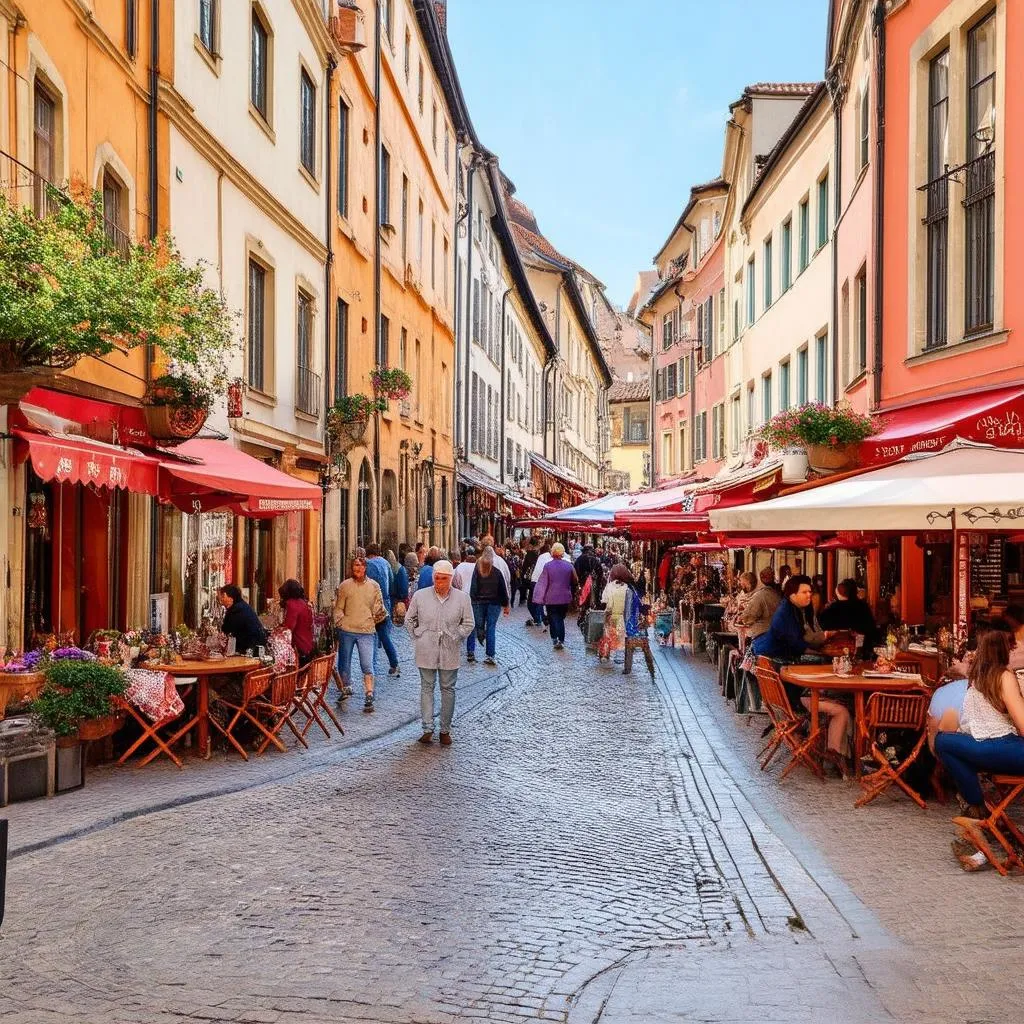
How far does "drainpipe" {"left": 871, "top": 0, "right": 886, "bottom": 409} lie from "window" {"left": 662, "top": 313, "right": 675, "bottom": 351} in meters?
29.7

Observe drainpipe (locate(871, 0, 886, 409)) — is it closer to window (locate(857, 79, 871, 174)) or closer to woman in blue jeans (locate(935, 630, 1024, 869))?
window (locate(857, 79, 871, 174))

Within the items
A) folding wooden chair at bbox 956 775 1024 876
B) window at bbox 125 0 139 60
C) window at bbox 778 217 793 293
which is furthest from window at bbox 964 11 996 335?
window at bbox 778 217 793 293

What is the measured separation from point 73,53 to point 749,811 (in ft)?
28.7

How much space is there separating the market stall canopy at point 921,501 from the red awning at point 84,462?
4.96m

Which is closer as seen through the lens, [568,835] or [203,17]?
[568,835]

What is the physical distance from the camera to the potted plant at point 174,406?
12477 mm

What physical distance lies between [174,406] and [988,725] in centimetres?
796

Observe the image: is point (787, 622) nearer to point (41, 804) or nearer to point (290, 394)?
point (41, 804)

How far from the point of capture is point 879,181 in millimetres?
17359

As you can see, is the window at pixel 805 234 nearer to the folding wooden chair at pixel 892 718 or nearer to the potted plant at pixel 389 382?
the potted plant at pixel 389 382

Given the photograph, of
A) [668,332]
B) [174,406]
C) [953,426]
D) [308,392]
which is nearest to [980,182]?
[953,426]

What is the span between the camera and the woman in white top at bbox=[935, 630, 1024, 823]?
7820 millimetres

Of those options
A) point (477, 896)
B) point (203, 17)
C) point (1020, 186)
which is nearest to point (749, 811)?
point (477, 896)

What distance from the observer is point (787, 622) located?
12164 mm
